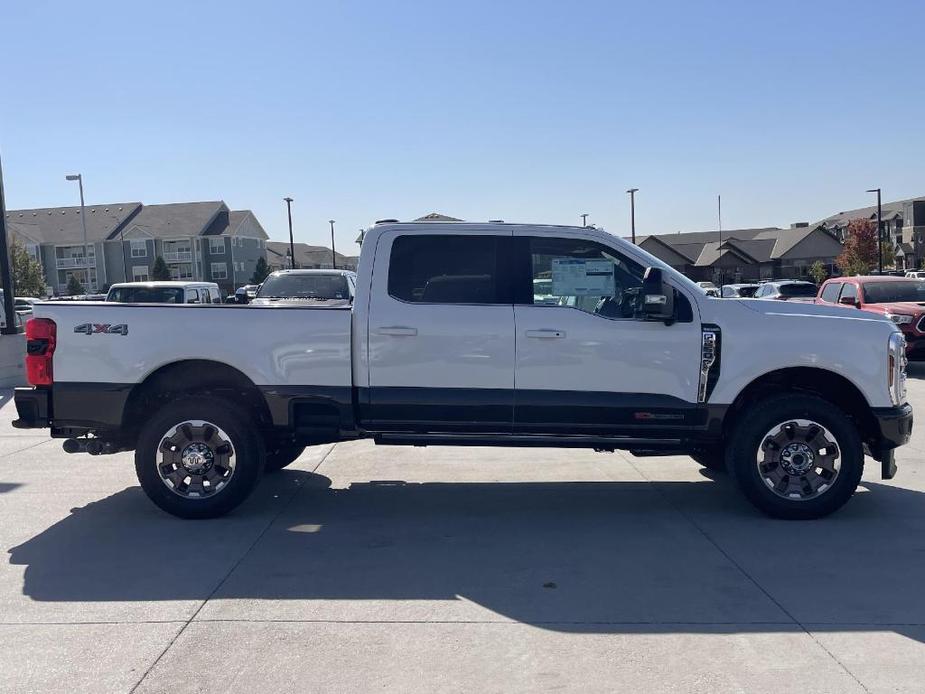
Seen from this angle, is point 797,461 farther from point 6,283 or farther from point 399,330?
point 6,283

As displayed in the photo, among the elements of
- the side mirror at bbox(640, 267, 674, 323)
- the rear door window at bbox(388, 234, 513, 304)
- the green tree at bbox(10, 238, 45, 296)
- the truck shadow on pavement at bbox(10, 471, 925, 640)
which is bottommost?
the truck shadow on pavement at bbox(10, 471, 925, 640)

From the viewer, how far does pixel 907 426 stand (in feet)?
20.1

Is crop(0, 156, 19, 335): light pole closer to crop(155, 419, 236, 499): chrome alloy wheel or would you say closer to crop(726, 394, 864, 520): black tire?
crop(155, 419, 236, 499): chrome alloy wheel

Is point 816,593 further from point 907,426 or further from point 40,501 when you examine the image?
point 40,501

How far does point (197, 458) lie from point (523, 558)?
2546mm

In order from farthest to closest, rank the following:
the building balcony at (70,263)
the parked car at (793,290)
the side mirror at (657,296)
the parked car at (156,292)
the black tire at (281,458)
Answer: the building balcony at (70,263), the parked car at (793,290), the parked car at (156,292), the black tire at (281,458), the side mirror at (657,296)

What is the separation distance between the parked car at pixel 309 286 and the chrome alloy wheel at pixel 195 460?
9.01 m

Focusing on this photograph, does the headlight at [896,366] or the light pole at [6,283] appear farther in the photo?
the light pole at [6,283]

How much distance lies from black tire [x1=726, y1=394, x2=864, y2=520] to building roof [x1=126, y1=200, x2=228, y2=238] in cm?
6959

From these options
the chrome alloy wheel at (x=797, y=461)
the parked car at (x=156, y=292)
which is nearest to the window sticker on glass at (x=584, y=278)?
the chrome alloy wheel at (x=797, y=461)

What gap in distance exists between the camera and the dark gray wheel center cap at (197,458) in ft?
20.4

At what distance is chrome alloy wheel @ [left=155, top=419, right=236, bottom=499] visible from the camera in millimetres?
6195

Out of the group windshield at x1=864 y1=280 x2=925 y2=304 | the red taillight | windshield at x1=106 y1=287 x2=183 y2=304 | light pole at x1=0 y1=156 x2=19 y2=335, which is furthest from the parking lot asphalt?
windshield at x1=106 y1=287 x2=183 y2=304

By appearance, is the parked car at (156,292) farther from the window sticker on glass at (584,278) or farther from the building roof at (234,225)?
the building roof at (234,225)
